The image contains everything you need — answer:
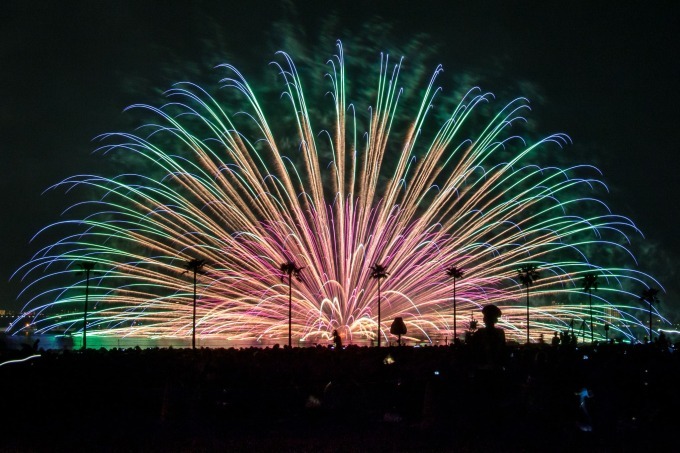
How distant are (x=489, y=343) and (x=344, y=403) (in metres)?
4.02

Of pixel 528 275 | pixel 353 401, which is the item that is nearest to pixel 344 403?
pixel 353 401

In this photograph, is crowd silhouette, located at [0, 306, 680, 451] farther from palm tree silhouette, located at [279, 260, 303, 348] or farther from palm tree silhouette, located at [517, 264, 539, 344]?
palm tree silhouette, located at [517, 264, 539, 344]

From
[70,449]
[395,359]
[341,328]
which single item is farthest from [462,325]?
[70,449]

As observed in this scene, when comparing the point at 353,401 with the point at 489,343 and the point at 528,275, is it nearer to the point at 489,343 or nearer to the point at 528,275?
the point at 489,343

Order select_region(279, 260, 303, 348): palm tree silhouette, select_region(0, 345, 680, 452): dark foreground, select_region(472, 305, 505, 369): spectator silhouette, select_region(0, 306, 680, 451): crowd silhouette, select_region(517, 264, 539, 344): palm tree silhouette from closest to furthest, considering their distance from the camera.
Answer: select_region(0, 345, 680, 452): dark foreground → select_region(0, 306, 680, 451): crowd silhouette → select_region(472, 305, 505, 369): spectator silhouette → select_region(279, 260, 303, 348): palm tree silhouette → select_region(517, 264, 539, 344): palm tree silhouette

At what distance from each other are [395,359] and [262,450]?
8.04 m

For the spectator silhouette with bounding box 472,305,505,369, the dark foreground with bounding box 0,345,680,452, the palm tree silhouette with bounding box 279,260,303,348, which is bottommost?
the dark foreground with bounding box 0,345,680,452

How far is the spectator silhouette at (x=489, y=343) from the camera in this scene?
17.6 meters

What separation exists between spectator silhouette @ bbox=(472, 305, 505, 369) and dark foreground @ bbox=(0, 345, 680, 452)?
11.0 inches

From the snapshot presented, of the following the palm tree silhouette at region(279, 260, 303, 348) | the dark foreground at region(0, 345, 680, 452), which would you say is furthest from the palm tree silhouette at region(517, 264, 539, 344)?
the dark foreground at region(0, 345, 680, 452)

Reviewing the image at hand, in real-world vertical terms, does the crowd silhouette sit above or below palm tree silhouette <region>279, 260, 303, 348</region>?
below

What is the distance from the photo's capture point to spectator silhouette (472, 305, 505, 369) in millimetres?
17641

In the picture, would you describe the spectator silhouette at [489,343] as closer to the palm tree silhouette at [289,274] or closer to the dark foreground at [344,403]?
the dark foreground at [344,403]

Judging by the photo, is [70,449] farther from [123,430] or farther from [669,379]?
[669,379]
